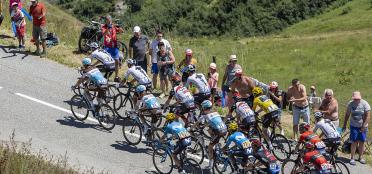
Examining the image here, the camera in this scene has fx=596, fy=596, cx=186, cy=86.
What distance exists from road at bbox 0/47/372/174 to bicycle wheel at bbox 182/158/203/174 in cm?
85

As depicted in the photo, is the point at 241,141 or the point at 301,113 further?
the point at 301,113

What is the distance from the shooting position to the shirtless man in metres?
16.5

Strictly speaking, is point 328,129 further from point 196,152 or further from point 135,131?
point 135,131

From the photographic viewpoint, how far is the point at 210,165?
1423 centimetres

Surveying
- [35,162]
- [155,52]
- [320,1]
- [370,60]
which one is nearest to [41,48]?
[155,52]

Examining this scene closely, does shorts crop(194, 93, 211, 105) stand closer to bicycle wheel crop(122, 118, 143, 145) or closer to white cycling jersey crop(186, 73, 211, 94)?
white cycling jersey crop(186, 73, 211, 94)

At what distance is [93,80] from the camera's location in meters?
16.1

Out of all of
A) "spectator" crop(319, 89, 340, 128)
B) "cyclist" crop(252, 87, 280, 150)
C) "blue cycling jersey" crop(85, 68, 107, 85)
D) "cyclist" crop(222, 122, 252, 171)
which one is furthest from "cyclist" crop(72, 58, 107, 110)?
"spectator" crop(319, 89, 340, 128)

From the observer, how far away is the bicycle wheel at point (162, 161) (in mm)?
14195

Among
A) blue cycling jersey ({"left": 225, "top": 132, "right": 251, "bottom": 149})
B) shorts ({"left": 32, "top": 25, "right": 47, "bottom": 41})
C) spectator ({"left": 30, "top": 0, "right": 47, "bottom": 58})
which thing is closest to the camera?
blue cycling jersey ({"left": 225, "top": 132, "right": 251, "bottom": 149})

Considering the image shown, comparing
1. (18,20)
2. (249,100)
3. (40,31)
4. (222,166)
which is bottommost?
(222,166)

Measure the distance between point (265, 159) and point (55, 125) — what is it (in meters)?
6.17

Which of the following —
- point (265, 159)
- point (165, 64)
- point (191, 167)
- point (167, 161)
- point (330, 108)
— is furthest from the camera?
point (165, 64)

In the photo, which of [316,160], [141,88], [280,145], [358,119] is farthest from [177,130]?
[358,119]
